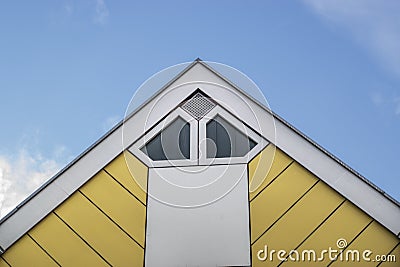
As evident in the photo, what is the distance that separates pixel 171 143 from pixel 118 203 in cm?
55

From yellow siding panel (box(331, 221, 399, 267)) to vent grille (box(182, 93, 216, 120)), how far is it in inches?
53.0

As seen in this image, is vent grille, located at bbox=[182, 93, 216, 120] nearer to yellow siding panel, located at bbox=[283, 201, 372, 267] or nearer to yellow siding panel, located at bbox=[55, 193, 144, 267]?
yellow siding panel, located at bbox=[55, 193, 144, 267]

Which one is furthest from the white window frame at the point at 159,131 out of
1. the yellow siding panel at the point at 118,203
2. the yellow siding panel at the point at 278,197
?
the yellow siding panel at the point at 278,197


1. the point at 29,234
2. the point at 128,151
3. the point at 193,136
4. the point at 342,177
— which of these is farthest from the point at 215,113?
the point at 29,234

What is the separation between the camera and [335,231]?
4148mm

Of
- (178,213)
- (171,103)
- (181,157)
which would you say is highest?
(171,103)

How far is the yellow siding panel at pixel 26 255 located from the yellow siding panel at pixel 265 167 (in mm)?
1430

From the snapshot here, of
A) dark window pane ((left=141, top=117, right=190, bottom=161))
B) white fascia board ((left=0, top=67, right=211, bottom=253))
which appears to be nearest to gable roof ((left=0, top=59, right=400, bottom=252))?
white fascia board ((left=0, top=67, right=211, bottom=253))

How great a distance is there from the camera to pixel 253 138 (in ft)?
14.7

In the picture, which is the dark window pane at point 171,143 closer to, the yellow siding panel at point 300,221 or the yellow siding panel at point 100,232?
the yellow siding panel at point 100,232

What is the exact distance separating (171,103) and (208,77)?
0.32 meters

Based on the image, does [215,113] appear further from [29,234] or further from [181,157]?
[29,234]

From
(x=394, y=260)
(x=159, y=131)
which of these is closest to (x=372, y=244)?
(x=394, y=260)

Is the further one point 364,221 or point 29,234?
point 29,234
